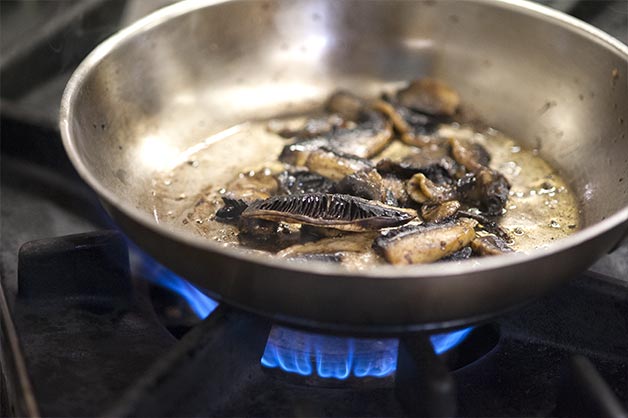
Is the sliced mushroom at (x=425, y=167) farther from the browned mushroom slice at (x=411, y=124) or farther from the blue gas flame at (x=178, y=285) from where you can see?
the blue gas flame at (x=178, y=285)

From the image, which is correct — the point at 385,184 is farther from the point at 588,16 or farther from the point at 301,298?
the point at 588,16

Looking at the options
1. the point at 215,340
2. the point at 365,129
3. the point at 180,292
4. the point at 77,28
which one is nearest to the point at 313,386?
the point at 215,340

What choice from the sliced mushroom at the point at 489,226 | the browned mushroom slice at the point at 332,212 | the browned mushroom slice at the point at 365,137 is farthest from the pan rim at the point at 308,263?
the browned mushroom slice at the point at 365,137

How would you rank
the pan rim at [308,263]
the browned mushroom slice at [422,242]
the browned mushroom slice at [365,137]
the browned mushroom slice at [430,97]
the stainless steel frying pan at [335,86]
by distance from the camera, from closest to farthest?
the pan rim at [308,263] → the stainless steel frying pan at [335,86] → the browned mushroom slice at [422,242] → the browned mushroom slice at [365,137] → the browned mushroom slice at [430,97]

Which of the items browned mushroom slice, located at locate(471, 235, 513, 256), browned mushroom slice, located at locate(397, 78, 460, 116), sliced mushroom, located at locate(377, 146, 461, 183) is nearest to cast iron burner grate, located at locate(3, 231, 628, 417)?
browned mushroom slice, located at locate(471, 235, 513, 256)

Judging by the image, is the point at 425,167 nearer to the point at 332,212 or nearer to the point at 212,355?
the point at 332,212

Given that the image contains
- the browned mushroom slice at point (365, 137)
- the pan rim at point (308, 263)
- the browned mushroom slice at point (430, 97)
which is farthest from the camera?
the browned mushroom slice at point (430, 97)
